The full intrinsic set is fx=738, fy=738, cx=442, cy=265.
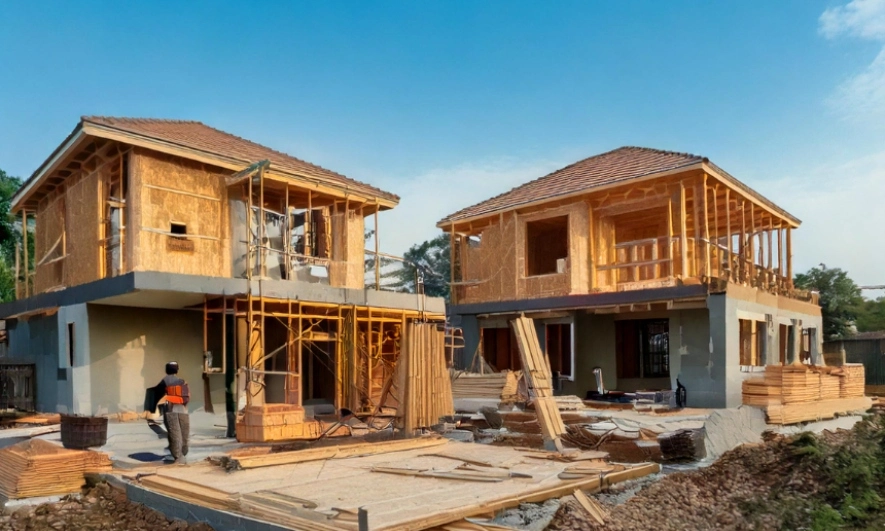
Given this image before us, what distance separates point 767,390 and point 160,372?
14021mm

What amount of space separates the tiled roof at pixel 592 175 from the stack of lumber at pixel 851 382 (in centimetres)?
562

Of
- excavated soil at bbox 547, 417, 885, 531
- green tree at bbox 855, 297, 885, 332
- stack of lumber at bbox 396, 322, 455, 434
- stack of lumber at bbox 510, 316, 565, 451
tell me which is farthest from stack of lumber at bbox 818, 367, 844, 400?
green tree at bbox 855, 297, 885, 332

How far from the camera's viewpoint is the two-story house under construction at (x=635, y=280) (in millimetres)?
18844

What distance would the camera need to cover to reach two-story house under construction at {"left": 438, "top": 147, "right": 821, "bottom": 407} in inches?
742

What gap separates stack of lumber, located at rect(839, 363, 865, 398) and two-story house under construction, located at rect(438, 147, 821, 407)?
6.19ft

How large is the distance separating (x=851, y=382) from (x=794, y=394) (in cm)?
469

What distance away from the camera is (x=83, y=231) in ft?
57.3

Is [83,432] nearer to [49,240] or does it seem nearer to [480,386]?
[480,386]

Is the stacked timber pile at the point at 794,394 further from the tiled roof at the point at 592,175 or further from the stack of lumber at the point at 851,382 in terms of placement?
the tiled roof at the point at 592,175

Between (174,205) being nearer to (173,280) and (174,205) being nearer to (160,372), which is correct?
(173,280)

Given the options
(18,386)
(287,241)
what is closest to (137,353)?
(18,386)

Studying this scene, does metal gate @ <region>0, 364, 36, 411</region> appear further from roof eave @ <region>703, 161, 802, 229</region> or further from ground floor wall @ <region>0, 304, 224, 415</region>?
roof eave @ <region>703, 161, 802, 229</region>

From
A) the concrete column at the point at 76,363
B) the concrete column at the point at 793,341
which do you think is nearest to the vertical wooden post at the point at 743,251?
the concrete column at the point at 793,341

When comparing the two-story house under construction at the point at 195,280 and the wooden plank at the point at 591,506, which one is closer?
the wooden plank at the point at 591,506
